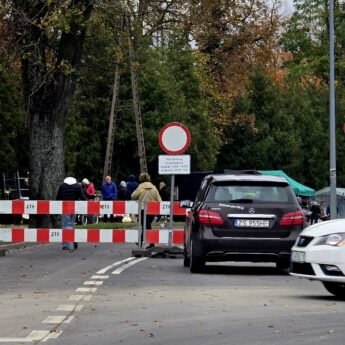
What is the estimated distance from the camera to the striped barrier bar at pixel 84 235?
85.0 feet

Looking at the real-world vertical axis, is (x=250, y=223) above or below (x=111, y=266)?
above

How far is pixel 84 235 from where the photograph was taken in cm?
2611

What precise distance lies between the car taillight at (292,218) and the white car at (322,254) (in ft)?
14.4

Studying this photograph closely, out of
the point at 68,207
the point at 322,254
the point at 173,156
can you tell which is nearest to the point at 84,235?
the point at 68,207

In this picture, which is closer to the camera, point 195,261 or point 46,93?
point 195,261

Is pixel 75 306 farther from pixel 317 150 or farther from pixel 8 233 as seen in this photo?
pixel 317 150

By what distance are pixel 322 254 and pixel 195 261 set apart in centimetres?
523

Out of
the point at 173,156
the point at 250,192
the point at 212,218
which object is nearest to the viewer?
the point at 212,218

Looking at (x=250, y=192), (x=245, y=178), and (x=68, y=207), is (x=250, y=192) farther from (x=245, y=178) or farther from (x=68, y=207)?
(x=68, y=207)

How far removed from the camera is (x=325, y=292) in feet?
55.0

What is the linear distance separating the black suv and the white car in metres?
4.24

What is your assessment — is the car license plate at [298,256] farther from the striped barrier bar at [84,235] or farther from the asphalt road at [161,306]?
the striped barrier bar at [84,235]

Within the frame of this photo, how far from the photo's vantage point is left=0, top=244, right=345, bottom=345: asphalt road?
11219 mm

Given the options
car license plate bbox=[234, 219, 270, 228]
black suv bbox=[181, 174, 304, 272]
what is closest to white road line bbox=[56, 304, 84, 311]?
black suv bbox=[181, 174, 304, 272]
